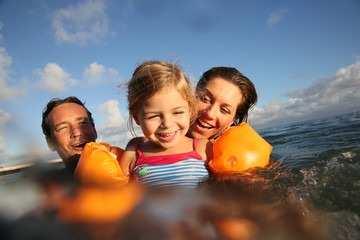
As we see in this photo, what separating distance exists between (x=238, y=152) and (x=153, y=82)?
1221 mm

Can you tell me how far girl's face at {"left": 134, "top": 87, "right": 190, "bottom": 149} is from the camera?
232cm

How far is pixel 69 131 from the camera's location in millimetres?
3602

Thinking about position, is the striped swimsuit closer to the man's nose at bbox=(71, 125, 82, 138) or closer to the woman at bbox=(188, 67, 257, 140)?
the woman at bbox=(188, 67, 257, 140)

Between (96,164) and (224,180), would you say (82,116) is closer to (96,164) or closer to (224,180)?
(96,164)

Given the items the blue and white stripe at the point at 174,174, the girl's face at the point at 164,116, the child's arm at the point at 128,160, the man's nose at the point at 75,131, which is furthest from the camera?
the man's nose at the point at 75,131

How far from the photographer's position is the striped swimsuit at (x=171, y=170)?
2.48m

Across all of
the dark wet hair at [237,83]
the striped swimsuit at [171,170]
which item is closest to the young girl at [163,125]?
the striped swimsuit at [171,170]

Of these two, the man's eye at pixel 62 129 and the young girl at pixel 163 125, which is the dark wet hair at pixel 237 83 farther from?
the man's eye at pixel 62 129

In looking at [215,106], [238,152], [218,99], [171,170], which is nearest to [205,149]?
[238,152]

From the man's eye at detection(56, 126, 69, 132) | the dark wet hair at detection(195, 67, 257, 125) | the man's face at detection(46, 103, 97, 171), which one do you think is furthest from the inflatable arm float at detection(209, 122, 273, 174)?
the man's eye at detection(56, 126, 69, 132)

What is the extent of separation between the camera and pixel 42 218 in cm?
136

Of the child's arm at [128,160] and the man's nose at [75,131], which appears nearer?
the child's arm at [128,160]

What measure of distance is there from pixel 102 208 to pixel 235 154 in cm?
157

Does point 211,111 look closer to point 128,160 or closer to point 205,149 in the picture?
point 205,149
